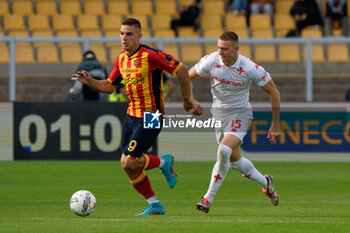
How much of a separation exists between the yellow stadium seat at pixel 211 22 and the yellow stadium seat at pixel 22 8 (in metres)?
4.47

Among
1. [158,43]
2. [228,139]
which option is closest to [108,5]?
[158,43]

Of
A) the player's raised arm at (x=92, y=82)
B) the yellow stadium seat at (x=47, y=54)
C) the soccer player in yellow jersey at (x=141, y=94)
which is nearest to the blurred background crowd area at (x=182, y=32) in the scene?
the yellow stadium seat at (x=47, y=54)

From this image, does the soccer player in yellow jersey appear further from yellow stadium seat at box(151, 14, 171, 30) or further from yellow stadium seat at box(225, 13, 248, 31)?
yellow stadium seat at box(151, 14, 171, 30)

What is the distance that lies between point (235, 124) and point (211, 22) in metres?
11.7

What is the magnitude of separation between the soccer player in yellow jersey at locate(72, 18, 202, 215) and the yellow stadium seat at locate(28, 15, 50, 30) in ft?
38.9

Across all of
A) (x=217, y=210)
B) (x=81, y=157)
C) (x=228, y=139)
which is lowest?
(x=81, y=157)

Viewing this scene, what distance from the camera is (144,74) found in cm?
883

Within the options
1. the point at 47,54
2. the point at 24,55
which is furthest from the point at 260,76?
the point at 47,54

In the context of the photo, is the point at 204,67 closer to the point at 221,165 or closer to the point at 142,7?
the point at 221,165

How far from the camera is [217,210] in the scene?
920 centimetres

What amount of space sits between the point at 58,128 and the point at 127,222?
849 centimetres

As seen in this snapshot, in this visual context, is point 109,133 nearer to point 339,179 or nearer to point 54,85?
point 54,85

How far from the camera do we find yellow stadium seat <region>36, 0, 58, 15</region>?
2147cm

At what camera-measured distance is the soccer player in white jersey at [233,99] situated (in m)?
8.97
